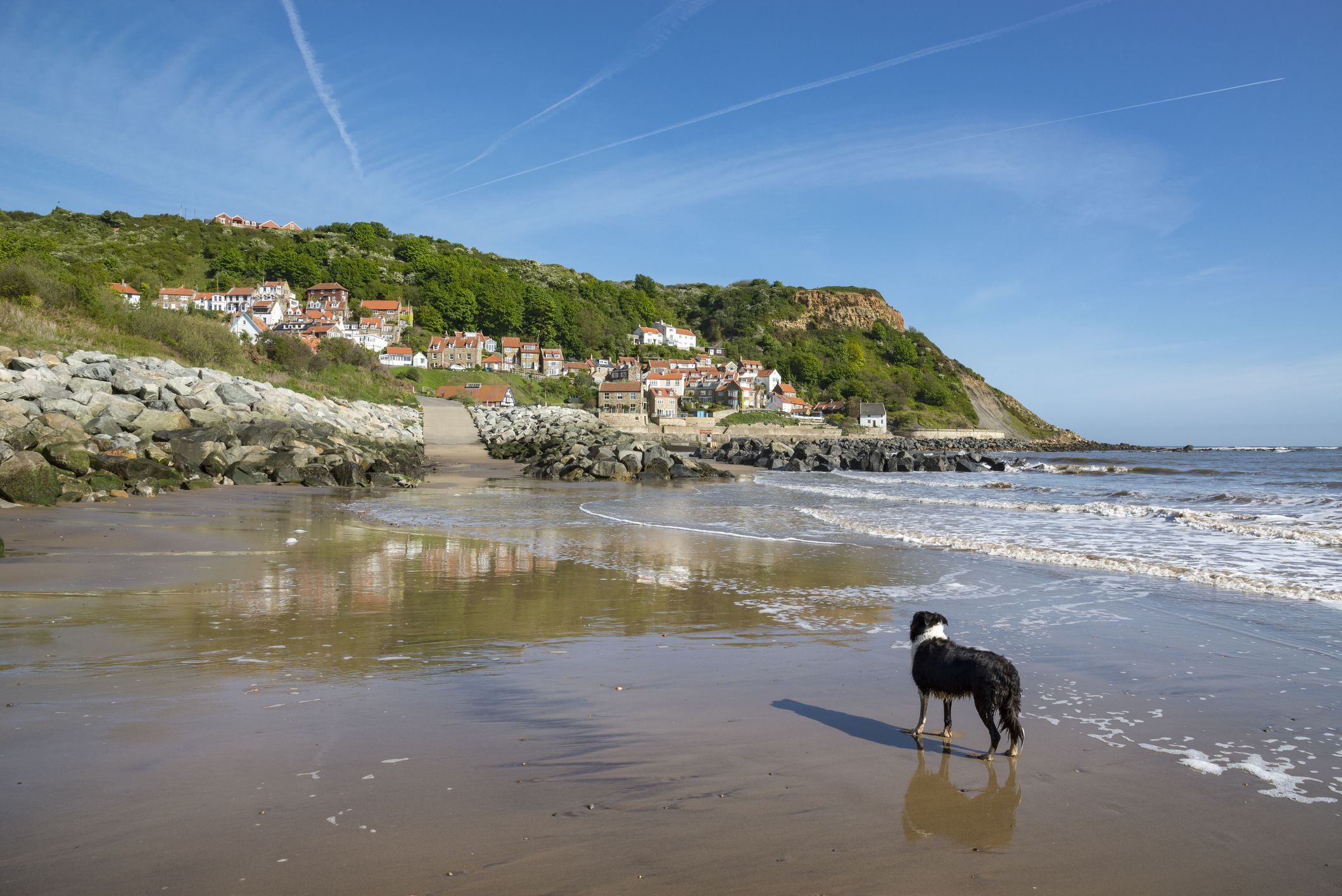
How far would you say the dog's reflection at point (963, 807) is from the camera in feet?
10.5

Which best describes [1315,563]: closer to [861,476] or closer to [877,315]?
[861,476]

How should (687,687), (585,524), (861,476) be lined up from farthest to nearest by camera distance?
(861,476) → (585,524) → (687,687)

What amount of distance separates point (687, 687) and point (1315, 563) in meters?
10.3

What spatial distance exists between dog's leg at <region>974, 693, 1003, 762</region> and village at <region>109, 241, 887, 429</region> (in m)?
79.8

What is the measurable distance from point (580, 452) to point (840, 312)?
157 m

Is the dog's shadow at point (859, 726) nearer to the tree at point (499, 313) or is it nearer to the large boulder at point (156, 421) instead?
the large boulder at point (156, 421)

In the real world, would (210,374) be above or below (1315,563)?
above

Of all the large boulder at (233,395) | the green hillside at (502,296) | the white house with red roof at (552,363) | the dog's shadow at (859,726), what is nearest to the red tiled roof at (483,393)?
the white house with red roof at (552,363)

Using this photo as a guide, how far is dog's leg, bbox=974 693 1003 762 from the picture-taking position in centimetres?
400

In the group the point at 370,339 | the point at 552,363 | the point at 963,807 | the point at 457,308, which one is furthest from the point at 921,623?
the point at 457,308

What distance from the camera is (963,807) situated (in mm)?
3438

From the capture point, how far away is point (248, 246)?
14050 cm

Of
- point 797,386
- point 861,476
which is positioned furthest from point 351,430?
point 797,386

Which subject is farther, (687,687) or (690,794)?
(687,687)
